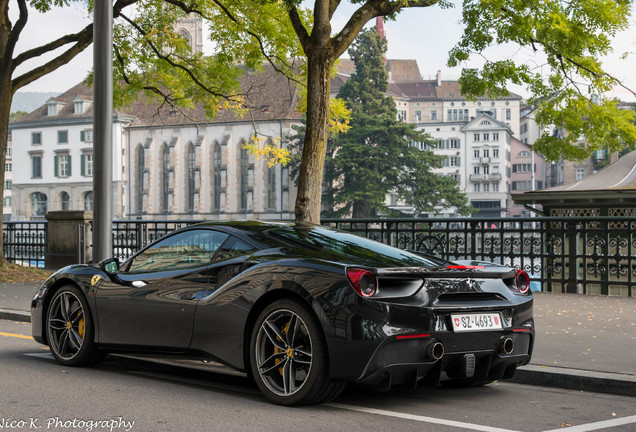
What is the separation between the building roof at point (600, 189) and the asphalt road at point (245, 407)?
1466 centimetres

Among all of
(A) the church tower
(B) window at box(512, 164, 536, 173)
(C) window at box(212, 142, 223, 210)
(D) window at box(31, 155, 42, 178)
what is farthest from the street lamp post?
(B) window at box(512, 164, 536, 173)

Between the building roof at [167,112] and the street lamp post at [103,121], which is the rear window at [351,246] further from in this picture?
the building roof at [167,112]

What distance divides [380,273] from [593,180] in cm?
1854

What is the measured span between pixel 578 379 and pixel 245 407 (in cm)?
281

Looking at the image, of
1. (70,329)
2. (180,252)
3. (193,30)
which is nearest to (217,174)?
(193,30)

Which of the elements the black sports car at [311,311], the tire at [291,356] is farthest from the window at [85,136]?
the tire at [291,356]

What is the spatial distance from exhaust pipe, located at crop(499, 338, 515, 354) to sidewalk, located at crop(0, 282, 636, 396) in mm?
1176

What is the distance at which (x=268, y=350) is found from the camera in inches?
246

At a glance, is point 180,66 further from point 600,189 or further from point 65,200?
point 65,200

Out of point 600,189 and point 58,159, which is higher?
point 58,159

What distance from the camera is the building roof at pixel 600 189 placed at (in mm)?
20859

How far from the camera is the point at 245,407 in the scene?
612cm

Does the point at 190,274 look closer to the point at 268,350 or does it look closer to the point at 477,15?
the point at 268,350

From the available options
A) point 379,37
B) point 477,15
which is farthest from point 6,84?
point 379,37
